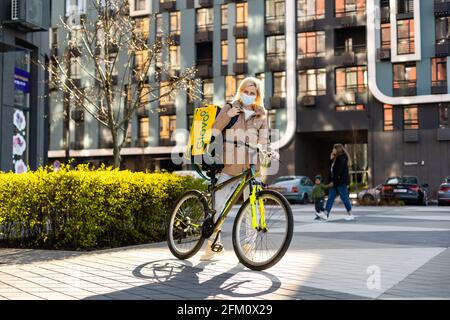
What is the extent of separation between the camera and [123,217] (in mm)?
7734

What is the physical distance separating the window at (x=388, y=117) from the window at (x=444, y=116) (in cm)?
315

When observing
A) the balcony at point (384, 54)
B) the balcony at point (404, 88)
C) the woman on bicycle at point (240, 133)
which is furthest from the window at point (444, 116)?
the woman on bicycle at point (240, 133)

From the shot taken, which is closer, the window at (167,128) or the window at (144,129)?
the window at (167,128)

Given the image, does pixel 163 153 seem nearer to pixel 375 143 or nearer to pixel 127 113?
pixel 375 143

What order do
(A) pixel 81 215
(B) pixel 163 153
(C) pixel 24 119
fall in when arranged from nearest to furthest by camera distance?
(A) pixel 81 215, (C) pixel 24 119, (B) pixel 163 153

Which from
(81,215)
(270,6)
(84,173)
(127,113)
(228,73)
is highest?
(270,6)

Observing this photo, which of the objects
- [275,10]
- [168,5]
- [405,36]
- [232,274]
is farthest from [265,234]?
[168,5]

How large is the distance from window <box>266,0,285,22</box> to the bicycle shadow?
39.0m

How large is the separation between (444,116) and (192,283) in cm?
3694

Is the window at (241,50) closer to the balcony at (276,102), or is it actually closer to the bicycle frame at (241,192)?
the balcony at (276,102)

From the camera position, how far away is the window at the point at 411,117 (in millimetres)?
39156

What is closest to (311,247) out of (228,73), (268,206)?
(268,206)

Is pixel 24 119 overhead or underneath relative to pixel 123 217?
overhead

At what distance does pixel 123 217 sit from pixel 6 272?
2.35 meters
